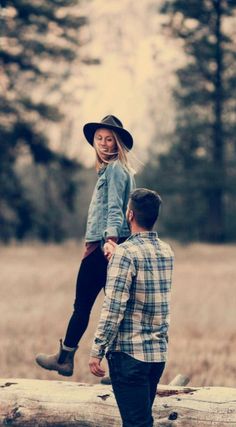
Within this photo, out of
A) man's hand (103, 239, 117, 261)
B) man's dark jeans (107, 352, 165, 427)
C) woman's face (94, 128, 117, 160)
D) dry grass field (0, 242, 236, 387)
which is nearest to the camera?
man's dark jeans (107, 352, 165, 427)

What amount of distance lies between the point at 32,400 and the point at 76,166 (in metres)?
27.1

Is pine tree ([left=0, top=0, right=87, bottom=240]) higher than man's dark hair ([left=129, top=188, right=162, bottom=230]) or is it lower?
higher

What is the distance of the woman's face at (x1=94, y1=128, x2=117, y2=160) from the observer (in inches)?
227

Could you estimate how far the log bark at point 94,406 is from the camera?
18.7ft

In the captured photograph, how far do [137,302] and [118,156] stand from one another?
1369mm

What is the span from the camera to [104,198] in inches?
228

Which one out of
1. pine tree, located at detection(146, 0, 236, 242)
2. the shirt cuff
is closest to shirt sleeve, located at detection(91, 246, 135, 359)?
the shirt cuff

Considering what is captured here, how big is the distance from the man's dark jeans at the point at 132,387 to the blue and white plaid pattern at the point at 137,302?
57 mm

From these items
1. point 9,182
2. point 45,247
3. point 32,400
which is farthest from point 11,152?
point 32,400

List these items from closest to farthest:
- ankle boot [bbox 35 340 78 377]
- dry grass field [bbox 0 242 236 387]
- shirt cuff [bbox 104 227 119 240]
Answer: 1. shirt cuff [bbox 104 227 119 240]
2. ankle boot [bbox 35 340 78 377]
3. dry grass field [bbox 0 242 236 387]

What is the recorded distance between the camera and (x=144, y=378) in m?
4.77

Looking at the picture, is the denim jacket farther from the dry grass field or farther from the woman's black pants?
the dry grass field

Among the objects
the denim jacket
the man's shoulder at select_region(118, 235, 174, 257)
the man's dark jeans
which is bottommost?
the man's dark jeans

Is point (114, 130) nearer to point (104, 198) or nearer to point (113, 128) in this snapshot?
point (113, 128)
